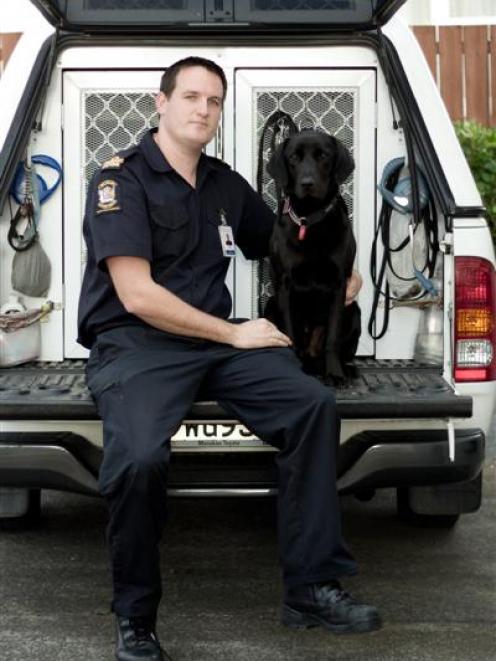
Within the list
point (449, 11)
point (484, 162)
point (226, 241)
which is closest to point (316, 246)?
point (226, 241)

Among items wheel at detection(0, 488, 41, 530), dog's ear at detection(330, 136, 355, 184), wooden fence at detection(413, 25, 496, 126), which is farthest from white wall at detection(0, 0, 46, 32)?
dog's ear at detection(330, 136, 355, 184)

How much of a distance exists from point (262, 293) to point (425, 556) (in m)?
1.21

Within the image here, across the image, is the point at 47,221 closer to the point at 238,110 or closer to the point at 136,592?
the point at 238,110

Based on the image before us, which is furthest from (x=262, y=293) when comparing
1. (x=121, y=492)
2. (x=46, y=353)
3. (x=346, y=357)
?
(x=121, y=492)

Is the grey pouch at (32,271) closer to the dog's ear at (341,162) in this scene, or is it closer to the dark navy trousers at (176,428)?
the dark navy trousers at (176,428)

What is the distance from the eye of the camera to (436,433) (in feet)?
14.8

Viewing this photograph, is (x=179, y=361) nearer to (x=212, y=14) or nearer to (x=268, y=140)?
(x=268, y=140)

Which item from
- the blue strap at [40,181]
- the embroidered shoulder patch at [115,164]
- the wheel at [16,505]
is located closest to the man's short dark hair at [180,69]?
the embroidered shoulder patch at [115,164]

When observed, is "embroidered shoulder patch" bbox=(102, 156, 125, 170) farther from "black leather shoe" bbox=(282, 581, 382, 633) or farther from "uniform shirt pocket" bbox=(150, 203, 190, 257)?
"black leather shoe" bbox=(282, 581, 382, 633)

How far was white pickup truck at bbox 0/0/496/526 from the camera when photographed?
4.95 metres

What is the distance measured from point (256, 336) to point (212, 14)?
4.82 ft

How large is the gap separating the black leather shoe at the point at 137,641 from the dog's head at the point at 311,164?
1723 mm

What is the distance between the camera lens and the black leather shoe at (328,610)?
415 cm

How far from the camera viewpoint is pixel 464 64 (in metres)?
12.0
